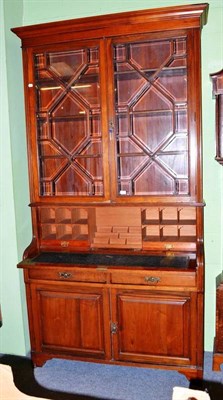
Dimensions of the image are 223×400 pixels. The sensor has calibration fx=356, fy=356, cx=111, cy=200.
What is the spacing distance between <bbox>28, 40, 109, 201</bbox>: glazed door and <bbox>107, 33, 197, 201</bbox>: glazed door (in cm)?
13

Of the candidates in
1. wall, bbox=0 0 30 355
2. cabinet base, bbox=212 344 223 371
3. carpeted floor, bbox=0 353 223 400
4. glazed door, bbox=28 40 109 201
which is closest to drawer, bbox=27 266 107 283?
wall, bbox=0 0 30 355

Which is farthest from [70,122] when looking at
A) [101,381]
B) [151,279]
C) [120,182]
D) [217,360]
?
[217,360]

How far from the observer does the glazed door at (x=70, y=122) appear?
250 centimetres

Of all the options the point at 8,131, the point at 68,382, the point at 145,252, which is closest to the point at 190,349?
the point at 145,252

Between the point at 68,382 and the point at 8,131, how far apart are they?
71.5 inches

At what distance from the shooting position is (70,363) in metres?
2.67

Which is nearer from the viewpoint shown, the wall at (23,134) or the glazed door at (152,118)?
the glazed door at (152,118)

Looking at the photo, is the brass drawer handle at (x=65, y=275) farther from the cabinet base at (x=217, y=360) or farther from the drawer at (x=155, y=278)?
the cabinet base at (x=217, y=360)

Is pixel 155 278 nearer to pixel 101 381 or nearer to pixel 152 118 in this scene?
pixel 101 381

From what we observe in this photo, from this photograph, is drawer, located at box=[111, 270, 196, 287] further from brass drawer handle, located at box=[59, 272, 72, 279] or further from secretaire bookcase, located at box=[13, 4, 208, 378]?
brass drawer handle, located at box=[59, 272, 72, 279]

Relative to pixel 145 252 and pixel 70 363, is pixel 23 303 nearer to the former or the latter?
pixel 70 363

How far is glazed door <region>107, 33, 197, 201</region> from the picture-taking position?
2.37 metres

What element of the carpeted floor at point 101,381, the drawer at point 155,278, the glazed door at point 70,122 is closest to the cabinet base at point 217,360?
the carpeted floor at point 101,381

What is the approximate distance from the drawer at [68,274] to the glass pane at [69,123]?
1.79ft
